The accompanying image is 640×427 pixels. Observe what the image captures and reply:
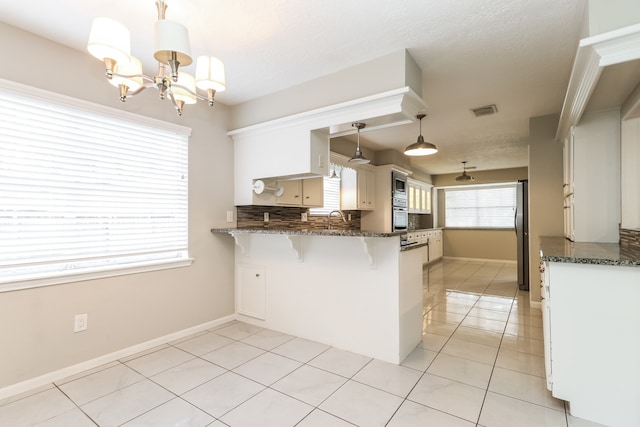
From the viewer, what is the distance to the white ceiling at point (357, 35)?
191 centimetres

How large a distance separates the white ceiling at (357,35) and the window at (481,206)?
217 inches

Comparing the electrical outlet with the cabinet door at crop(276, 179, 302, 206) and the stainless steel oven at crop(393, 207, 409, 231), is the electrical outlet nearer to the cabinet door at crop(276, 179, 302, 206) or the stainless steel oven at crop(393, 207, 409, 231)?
the cabinet door at crop(276, 179, 302, 206)

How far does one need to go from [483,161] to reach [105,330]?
727 cm

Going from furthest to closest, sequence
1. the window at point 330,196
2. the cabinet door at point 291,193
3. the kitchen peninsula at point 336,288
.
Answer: the window at point 330,196 → the cabinet door at point 291,193 → the kitchen peninsula at point 336,288

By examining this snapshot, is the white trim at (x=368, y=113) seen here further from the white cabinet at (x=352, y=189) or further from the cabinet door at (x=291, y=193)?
the white cabinet at (x=352, y=189)

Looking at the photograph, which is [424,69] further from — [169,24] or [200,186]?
[200,186]

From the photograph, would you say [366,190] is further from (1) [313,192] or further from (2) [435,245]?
(2) [435,245]

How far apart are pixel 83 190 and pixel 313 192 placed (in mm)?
2542

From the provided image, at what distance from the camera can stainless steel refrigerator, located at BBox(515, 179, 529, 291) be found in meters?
5.17

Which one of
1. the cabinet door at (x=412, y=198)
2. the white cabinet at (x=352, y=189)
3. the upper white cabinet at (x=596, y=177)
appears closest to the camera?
the upper white cabinet at (x=596, y=177)

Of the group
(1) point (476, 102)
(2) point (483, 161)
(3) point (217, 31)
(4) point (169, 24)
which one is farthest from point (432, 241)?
(4) point (169, 24)

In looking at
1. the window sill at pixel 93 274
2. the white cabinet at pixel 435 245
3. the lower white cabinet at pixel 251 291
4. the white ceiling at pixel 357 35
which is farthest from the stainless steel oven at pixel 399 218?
the window sill at pixel 93 274

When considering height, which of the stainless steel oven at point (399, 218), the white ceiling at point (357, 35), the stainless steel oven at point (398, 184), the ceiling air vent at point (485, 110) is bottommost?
the stainless steel oven at point (399, 218)

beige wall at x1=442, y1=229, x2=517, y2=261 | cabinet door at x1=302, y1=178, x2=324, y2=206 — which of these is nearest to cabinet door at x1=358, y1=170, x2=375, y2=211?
cabinet door at x1=302, y1=178, x2=324, y2=206
